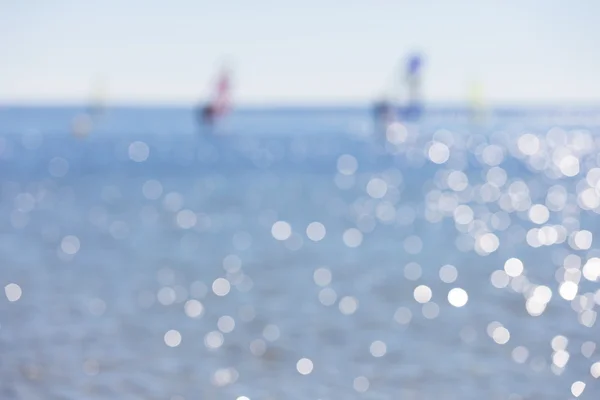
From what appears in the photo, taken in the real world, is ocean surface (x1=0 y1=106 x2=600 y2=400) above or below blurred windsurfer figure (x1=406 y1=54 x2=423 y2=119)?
below

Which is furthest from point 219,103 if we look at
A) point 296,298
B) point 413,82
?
point 296,298

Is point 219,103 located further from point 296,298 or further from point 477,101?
point 296,298

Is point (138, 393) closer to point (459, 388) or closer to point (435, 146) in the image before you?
point (459, 388)

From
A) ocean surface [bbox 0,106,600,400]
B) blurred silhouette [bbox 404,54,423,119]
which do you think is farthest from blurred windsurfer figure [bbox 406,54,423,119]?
ocean surface [bbox 0,106,600,400]

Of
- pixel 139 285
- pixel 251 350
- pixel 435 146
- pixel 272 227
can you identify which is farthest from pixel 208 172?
pixel 435 146

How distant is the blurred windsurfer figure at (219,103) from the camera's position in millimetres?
112688

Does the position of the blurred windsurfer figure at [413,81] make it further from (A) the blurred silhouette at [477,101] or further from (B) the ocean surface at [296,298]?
(B) the ocean surface at [296,298]

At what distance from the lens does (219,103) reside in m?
116

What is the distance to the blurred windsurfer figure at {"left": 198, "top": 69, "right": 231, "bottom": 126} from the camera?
4437 inches

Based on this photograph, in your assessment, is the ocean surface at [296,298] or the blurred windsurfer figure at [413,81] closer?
the ocean surface at [296,298]

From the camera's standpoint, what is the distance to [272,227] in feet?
119

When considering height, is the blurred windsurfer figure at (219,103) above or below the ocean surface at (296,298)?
above

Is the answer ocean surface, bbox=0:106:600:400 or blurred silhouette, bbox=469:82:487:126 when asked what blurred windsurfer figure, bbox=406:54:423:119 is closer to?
blurred silhouette, bbox=469:82:487:126

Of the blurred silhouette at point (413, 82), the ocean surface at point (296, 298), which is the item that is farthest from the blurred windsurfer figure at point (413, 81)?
the ocean surface at point (296, 298)
